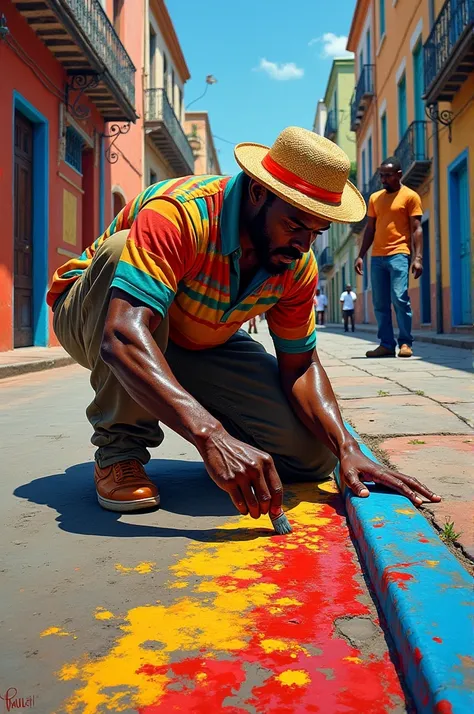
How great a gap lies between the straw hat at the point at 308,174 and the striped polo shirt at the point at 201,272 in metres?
0.15

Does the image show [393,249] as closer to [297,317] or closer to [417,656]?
[297,317]

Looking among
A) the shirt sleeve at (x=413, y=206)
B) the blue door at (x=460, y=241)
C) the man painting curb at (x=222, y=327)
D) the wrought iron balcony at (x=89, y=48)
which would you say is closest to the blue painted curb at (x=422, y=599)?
the man painting curb at (x=222, y=327)

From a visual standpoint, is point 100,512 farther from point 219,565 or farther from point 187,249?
point 187,249

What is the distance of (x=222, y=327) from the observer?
7.51 feet

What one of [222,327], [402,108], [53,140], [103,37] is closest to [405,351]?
[222,327]

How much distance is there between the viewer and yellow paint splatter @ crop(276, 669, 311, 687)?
43.5 inches

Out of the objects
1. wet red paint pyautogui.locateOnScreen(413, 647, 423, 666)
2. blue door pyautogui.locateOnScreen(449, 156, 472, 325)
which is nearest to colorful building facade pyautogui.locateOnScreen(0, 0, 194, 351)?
blue door pyautogui.locateOnScreen(449, 156, 472, 325)

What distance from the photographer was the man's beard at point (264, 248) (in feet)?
6.71

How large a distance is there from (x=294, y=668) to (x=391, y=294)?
21.1 ft

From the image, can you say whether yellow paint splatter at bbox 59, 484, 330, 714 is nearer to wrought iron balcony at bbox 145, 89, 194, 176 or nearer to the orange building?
wrought iron balcony at bbox 145, 89, 194, 176

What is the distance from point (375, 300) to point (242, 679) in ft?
21.7

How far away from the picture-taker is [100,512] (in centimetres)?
210

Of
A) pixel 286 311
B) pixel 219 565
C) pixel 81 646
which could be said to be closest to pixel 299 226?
pixel 286 311

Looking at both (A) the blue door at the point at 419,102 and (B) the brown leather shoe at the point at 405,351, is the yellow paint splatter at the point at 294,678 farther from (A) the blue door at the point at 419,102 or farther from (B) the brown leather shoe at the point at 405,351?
(A) the blue door at the point at 419,102
